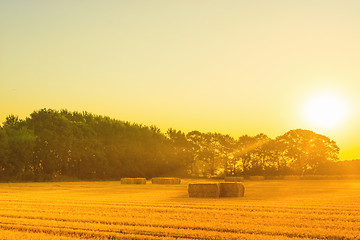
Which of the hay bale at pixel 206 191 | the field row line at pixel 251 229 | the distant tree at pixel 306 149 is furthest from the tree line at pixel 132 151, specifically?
the field row line at pixel 251 229

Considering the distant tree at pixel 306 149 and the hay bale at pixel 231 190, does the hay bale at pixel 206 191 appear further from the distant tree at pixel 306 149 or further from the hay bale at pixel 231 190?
the distant tree at pixel 306 149

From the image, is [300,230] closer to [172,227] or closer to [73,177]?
[172,227]

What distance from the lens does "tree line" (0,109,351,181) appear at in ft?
163

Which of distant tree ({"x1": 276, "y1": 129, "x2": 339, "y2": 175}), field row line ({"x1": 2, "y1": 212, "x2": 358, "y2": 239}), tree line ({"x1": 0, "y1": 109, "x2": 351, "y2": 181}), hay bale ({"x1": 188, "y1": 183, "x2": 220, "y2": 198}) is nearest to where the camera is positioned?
field row line ({"x1": 2, "y1": 212, "x2": 358, "y2": 239})

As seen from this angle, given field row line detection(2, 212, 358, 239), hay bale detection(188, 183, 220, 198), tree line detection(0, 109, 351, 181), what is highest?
tree line detection(0, 109, 351, 181)

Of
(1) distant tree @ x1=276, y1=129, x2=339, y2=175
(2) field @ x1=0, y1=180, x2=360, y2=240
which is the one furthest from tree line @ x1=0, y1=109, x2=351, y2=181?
(2) field @ x1=0, y1=180, x2=360, y2=240

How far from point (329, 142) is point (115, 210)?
2711 inches

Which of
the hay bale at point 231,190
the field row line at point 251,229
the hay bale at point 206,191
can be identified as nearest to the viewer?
the field row line at point 251,229

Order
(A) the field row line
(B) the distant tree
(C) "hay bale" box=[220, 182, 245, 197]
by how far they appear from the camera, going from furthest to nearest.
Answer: (B) the distant tree
(C) "hay bale" box=[220, 182, 245, 197]
(A) the field row line

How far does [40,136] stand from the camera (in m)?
51.8

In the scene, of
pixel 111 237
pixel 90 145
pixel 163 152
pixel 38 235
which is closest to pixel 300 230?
pixel 111 237

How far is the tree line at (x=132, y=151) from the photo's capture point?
49656mm

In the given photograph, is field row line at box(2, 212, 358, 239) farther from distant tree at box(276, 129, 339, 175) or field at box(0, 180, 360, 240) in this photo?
distant tree at box(276, 129, 339, 175)

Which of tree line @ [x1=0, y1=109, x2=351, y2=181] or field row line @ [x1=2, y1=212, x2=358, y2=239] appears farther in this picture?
tree line @ [x1=0, y1=109, x2=351, y2=181]
